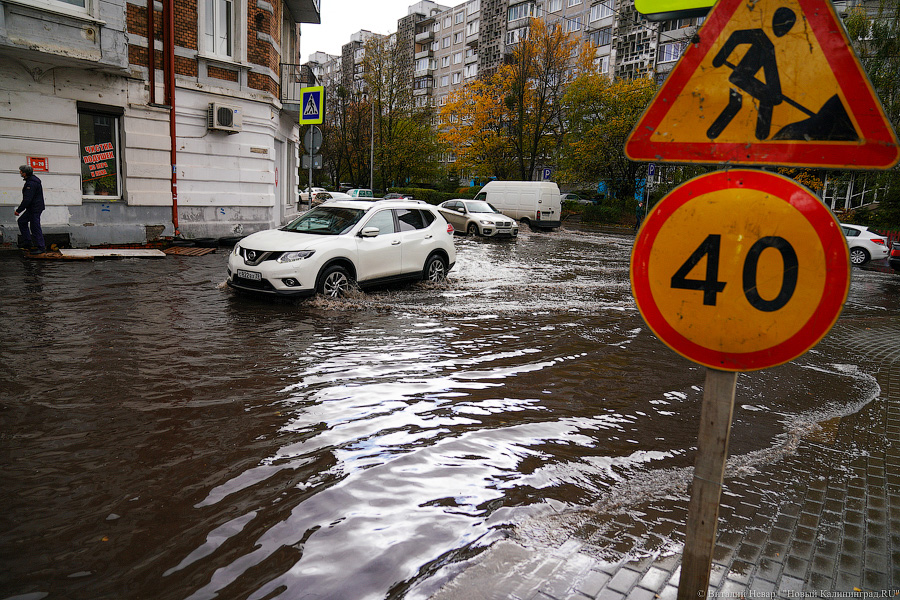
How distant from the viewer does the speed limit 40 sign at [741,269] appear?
1.93m

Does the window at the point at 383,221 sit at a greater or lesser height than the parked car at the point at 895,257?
greater

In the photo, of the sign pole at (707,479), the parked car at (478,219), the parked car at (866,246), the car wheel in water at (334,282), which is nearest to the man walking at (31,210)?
the car wheel in water at (334,282)

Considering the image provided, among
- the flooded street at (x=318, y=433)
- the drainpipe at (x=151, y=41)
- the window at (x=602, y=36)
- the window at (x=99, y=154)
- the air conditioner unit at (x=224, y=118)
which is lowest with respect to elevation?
the flooded street at (x=318, y=433)

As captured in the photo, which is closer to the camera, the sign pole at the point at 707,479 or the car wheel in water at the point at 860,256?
the sign pole at the point at 707,479

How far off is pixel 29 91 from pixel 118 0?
2995mm

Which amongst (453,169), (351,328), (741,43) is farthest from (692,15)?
(453,169)

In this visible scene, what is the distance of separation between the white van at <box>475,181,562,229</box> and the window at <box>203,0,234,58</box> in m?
15.8

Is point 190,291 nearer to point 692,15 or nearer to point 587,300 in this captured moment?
point 587,300

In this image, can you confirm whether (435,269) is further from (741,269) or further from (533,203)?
(533,203)

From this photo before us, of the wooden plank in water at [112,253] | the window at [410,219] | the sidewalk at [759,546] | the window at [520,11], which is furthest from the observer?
the window at [520,11]

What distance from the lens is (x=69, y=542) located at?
2.95 m

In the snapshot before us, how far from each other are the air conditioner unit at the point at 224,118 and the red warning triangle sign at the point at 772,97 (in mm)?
17011

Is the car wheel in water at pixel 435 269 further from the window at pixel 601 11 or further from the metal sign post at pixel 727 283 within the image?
the window at pixel 601 11

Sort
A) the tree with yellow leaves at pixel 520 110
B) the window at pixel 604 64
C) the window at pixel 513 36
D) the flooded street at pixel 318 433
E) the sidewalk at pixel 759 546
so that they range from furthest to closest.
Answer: the window at pixel 513 36
the window at pixel 604 64
the tree with yellow leaves at pixel 520 110
the flooded street at pixel 318 433
the sidewalk at pixel 759 546
